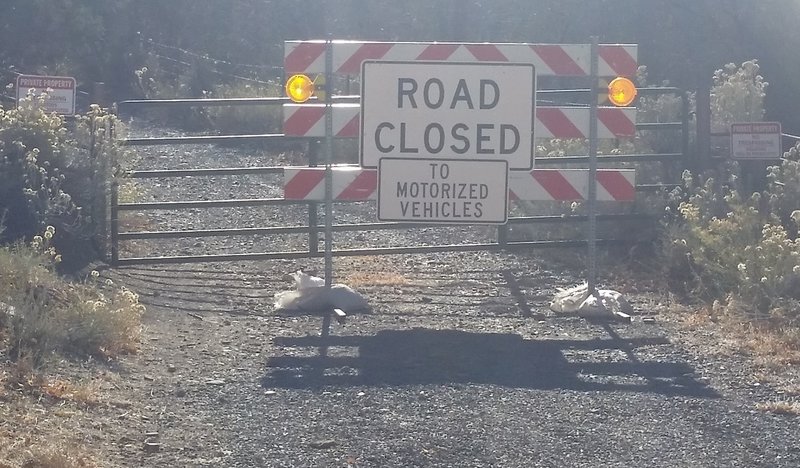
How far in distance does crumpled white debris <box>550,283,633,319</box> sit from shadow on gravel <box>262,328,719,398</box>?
729 mm

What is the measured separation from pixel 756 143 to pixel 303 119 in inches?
176

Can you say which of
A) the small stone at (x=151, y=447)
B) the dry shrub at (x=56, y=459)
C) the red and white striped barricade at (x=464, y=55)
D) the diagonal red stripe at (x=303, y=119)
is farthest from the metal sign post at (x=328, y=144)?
the dry shrub at (x=56, y=459)

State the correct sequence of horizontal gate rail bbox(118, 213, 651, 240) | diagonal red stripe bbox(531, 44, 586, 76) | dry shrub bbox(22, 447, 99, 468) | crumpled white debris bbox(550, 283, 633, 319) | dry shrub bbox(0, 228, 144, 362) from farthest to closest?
horizontal gate rail bbox(118, 213, 651, 240) → diagonal red stripe bbox(531, 44, 586, 76) → crumpled white debris bbox(550, 283, 633, 319) → dry shrub bbox(0, 228, 144, 362) → dry shrub bbox(22, 447, 99, 468)

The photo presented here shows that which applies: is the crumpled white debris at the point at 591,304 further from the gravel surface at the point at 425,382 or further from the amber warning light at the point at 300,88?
the amber warning light at the point at 300,88

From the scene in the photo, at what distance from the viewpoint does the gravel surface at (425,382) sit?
20.1ft

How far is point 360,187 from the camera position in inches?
405

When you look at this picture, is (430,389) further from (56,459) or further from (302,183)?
(302,183)

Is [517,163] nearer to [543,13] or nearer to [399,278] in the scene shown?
[399,278]

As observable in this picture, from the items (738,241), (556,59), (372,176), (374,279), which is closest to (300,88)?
(372,176)

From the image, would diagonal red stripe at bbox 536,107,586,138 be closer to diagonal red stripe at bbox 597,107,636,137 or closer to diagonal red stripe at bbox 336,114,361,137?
diagonal red stripe at bbox 597,107,636,137

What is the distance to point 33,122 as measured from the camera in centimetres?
1096

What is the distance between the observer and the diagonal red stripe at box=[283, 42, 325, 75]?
987 centimetres

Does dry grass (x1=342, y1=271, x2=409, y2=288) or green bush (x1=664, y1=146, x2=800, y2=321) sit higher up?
green bush (x1=664, y1=146, x2=800, y2=321)

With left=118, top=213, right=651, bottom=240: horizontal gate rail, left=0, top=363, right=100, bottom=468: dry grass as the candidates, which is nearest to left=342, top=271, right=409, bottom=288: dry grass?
left=118, top=213, right=651, bottom=240: horizontal gate rail
